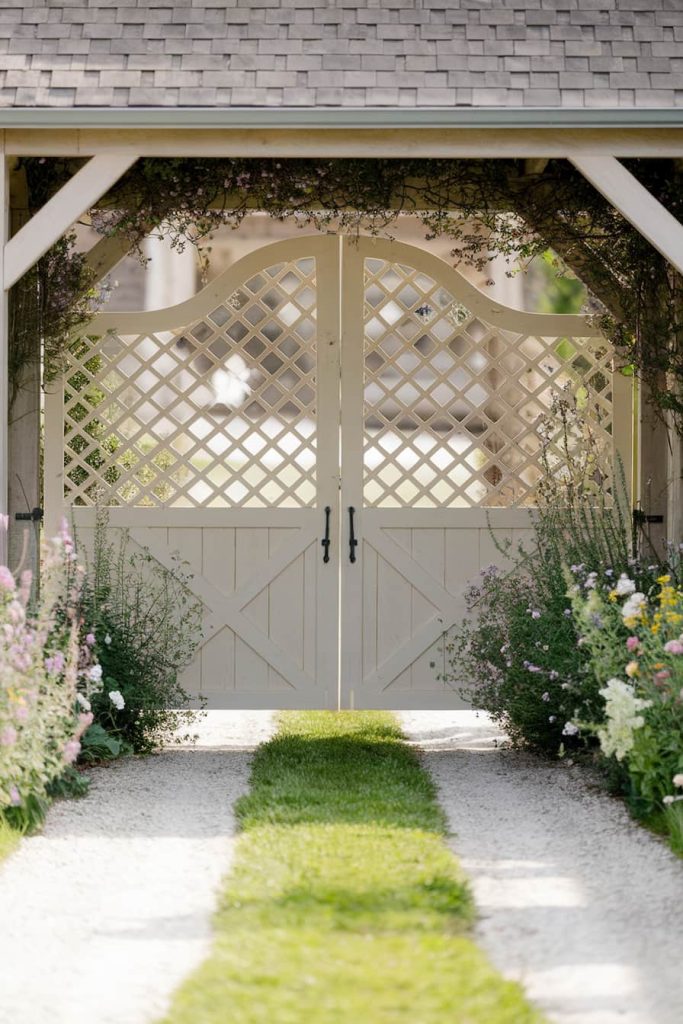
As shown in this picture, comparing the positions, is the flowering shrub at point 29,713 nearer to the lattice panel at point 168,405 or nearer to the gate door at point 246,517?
the gate door at point 246,517

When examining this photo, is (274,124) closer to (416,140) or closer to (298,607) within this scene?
(416,140)

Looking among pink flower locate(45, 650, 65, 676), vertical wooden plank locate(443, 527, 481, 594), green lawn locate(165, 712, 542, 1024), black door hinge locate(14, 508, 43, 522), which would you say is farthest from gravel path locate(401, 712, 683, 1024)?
black door hinge locate(14, 508, 43, 522)

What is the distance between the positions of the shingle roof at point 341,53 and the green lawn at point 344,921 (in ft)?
8.49

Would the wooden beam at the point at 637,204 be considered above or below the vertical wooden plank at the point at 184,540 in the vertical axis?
above

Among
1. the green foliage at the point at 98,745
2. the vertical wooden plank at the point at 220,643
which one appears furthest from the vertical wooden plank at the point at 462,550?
the green foliage at the point at 98,745

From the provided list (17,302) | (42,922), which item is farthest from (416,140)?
(42,922)

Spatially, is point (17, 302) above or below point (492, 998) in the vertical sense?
above

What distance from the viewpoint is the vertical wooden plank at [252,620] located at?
6340 millimetres

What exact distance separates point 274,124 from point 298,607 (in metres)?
2.27

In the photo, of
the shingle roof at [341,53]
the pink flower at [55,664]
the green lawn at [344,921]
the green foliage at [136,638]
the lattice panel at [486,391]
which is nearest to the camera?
the green lawn at [344,921]

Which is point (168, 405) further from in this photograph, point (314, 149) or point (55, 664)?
point (55, 664)

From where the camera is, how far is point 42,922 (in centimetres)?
346

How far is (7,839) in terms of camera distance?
13.6ft

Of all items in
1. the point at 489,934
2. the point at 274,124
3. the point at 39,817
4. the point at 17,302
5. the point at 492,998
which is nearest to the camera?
the point at 492,998
